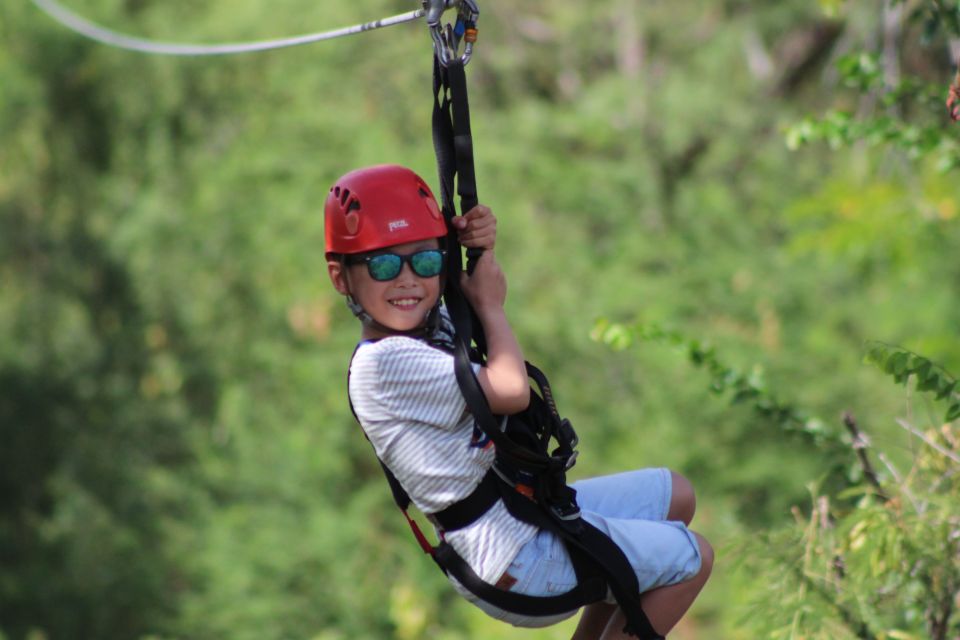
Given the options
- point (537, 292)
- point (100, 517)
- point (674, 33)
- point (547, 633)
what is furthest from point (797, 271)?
point (100, 517)

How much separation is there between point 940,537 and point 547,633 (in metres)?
6.65

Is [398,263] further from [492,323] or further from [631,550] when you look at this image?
[631,550]

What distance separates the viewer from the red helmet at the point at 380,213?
10.3 feet

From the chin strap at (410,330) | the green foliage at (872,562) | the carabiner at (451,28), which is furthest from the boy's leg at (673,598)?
the carabiner at (451,28)

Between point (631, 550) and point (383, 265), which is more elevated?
point (383, 265)

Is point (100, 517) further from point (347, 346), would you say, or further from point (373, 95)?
point (373, 95)

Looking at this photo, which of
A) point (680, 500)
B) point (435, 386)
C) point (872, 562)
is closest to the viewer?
point (435, 386)

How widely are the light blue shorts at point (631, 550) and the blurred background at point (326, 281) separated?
7392mm

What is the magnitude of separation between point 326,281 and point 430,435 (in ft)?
42.9

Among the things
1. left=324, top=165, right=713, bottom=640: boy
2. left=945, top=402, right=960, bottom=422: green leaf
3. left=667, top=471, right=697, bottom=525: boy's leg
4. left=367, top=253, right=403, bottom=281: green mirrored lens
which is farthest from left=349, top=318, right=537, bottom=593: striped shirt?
left=945, top=402, right=960, bottom=422: green leaf

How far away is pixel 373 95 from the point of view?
18.2 meters

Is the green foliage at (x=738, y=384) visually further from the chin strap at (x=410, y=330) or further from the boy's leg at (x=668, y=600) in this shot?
the chin strap at (x=410, y=330)

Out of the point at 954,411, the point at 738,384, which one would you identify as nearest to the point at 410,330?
the point at 954,411

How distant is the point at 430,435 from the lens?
3.14m
